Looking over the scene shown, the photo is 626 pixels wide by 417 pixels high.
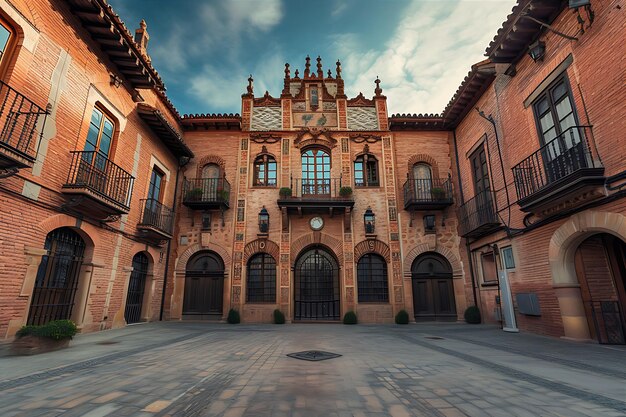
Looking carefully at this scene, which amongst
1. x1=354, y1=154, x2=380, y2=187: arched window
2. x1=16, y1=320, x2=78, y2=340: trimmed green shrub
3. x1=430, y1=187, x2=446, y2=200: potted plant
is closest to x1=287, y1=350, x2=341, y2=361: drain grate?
x1=16, y1=320, x2=78, y2=340: trimmed green shrub

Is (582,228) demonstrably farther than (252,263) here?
No

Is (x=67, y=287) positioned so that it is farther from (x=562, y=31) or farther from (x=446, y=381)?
(x=562, y=31)

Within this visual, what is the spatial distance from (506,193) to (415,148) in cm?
547

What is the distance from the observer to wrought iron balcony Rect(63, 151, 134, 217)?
8.00 metres

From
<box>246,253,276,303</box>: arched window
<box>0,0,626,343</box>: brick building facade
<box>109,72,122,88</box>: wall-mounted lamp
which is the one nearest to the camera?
<box>0,0,626,343</box>: brick building facade

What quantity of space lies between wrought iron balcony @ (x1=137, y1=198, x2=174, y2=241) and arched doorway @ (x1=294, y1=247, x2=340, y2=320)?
5926 mm

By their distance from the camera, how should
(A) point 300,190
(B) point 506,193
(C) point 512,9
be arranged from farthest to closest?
(A) point 300,190, (B) point 506,193, (C) point 512,9

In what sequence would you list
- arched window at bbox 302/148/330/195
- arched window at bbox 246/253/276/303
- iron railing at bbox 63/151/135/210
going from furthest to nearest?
arched window at bbox 302/148/330/195 → arched window at bbox 246/253/276/303 → iron railing at bbox 63/151/135/210

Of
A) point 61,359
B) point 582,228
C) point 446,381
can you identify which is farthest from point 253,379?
point 582,228

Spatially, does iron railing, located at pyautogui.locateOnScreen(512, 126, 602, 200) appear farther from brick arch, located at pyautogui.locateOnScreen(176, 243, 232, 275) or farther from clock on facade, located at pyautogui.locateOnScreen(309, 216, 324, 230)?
brick arch, located at pyautogui.locateOnScreen(176, 243, 232, 275)

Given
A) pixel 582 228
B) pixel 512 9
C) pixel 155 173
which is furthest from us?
pixel 155 173

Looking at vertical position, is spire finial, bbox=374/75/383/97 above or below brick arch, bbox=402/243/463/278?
above

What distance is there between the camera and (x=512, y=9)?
8.72 m

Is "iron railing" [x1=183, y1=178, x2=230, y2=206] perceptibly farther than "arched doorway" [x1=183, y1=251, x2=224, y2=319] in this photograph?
Yes
